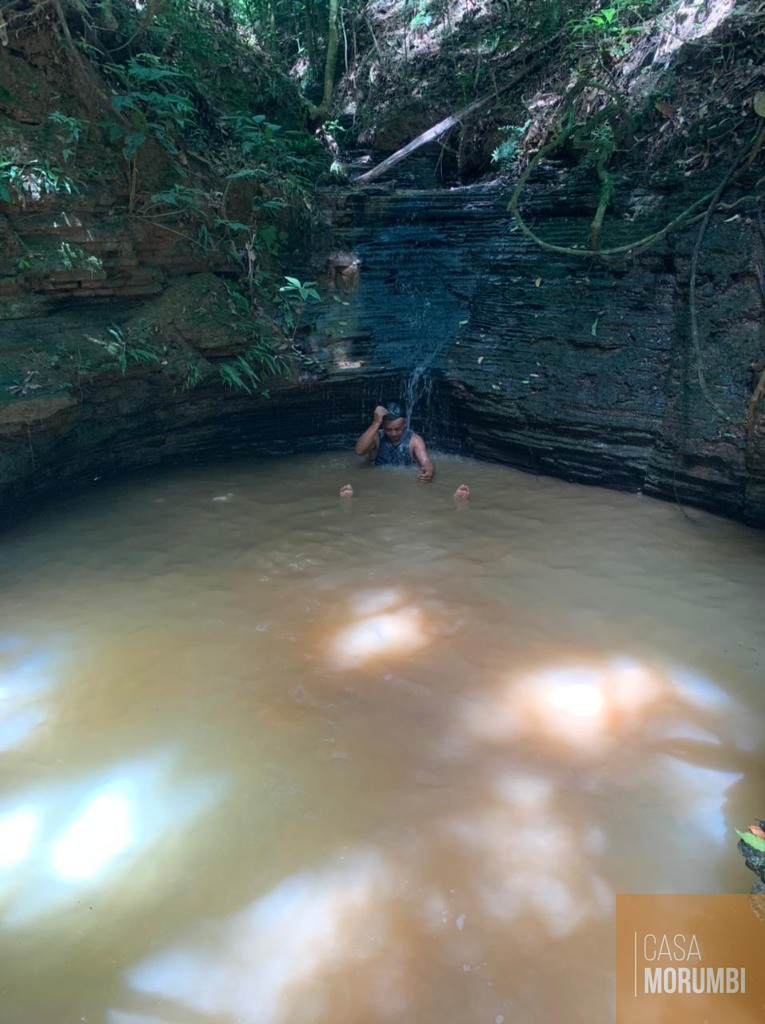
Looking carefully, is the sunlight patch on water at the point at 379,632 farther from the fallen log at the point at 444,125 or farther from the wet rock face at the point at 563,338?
the fallen log at the point at 444,125

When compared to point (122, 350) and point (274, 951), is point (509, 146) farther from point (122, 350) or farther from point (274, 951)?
point (274, 951)

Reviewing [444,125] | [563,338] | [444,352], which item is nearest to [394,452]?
[444,352]

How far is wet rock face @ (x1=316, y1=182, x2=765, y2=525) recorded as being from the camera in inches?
215

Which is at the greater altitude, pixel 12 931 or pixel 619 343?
pixel 619 343

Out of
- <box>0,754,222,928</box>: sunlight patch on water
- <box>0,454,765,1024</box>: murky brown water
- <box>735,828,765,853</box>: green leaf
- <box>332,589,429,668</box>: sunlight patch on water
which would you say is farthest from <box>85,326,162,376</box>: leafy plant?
<box>735,828,765,853</box>: green leaf

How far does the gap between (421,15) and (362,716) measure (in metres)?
9.47

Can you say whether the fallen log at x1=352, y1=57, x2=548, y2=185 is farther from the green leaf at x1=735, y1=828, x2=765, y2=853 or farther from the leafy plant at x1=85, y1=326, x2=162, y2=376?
the green leaf at x1=735, y1=828, x2=765, y2=853

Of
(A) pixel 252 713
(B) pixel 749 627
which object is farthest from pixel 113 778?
(B) pixel 749 627

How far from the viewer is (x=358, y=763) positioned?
290 centimetres

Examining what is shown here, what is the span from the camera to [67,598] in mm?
4266

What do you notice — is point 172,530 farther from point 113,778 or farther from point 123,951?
point 123,951

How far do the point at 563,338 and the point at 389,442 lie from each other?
2.13 meters

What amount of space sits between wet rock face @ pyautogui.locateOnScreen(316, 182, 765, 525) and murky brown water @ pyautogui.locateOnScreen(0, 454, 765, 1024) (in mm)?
1076

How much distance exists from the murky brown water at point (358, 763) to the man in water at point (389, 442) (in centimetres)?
188
